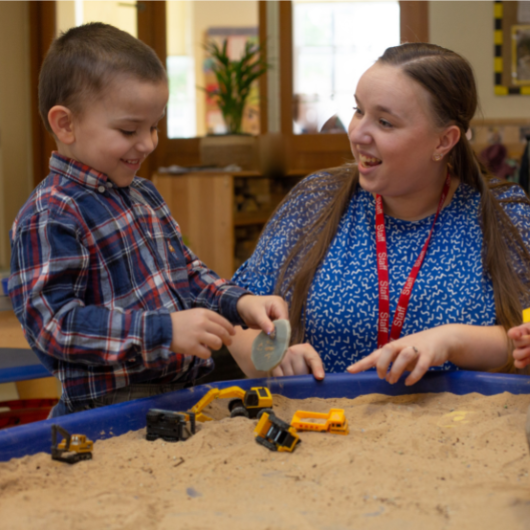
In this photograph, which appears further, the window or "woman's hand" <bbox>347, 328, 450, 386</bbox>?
the window

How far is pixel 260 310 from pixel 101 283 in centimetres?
26

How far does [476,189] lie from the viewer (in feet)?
4.47

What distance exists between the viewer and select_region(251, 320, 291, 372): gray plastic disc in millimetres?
986

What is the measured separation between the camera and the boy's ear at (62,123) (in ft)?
3.12

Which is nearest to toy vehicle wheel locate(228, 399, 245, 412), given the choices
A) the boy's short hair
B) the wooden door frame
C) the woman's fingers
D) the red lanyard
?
the woman's fingers

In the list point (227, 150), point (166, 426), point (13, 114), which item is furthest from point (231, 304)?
point (13, 114)

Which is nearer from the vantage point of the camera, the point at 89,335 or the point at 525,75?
the point at 89,335

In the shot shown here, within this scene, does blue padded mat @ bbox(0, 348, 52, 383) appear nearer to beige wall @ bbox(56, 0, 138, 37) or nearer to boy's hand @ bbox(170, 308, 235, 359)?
boy's hand @ bbox(170, 308, 235, 359)

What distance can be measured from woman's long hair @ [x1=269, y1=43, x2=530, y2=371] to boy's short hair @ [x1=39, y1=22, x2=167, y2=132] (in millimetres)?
488

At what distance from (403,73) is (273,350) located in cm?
59

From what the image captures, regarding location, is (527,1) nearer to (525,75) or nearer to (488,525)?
(525,75)

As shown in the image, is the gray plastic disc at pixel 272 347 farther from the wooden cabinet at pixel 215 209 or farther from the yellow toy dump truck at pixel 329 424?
the wooden cabinet at pixel 215 209

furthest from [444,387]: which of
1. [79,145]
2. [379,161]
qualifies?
[79,145]

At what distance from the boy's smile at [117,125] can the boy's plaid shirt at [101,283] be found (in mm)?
27
